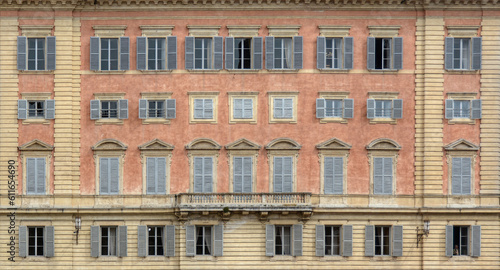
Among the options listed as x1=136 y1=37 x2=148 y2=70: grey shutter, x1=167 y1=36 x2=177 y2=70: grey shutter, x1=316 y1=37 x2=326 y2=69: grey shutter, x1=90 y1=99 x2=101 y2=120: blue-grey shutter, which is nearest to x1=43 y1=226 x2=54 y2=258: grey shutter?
x1=90 y1=99 x2=101 y2=120: blue-grey shutter

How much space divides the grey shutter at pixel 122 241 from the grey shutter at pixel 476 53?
81.3 feet

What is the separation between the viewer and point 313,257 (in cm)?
4203

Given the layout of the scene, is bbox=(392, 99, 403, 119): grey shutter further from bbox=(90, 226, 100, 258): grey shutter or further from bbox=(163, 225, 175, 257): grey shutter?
bbox=(90, 226, 100, 258): grey shutter

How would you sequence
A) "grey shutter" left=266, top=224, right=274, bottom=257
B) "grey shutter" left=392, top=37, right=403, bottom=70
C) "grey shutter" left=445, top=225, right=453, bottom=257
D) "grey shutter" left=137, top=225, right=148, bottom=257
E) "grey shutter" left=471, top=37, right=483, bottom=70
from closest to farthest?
1. "grey shutter" left=266, top=224, right=274, bottom=257
2. "grey shutter" left=445, top=225, right=453, bottom=257
3. "grey shutter" left=137, top=225, right=148, bottom=257
4. "grey shutter" left=471, top=37, right=483, bottom=70
5. "grey shutter" left=392, top=37, right=403, bottom=70

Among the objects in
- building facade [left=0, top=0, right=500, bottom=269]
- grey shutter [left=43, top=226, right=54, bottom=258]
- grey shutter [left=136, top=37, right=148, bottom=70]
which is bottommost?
grey shutter [left=43, top=226, right=54, bottom=258]

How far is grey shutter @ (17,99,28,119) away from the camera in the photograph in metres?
42.0

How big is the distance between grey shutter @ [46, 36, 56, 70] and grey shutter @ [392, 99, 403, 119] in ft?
72.1

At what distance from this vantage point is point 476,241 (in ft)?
137

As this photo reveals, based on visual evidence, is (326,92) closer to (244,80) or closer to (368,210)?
(244,80)

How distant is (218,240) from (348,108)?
1184 centimetres

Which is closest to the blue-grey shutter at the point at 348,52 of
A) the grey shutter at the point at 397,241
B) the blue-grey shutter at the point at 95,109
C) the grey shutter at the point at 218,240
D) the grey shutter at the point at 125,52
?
the grey shutter at the point at 397,241

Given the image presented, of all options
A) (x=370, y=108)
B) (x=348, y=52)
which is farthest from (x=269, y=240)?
(x=348, y=52)

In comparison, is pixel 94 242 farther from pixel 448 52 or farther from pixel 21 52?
pixel 448 52

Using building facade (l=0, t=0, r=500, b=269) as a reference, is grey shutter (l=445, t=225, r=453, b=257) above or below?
below
